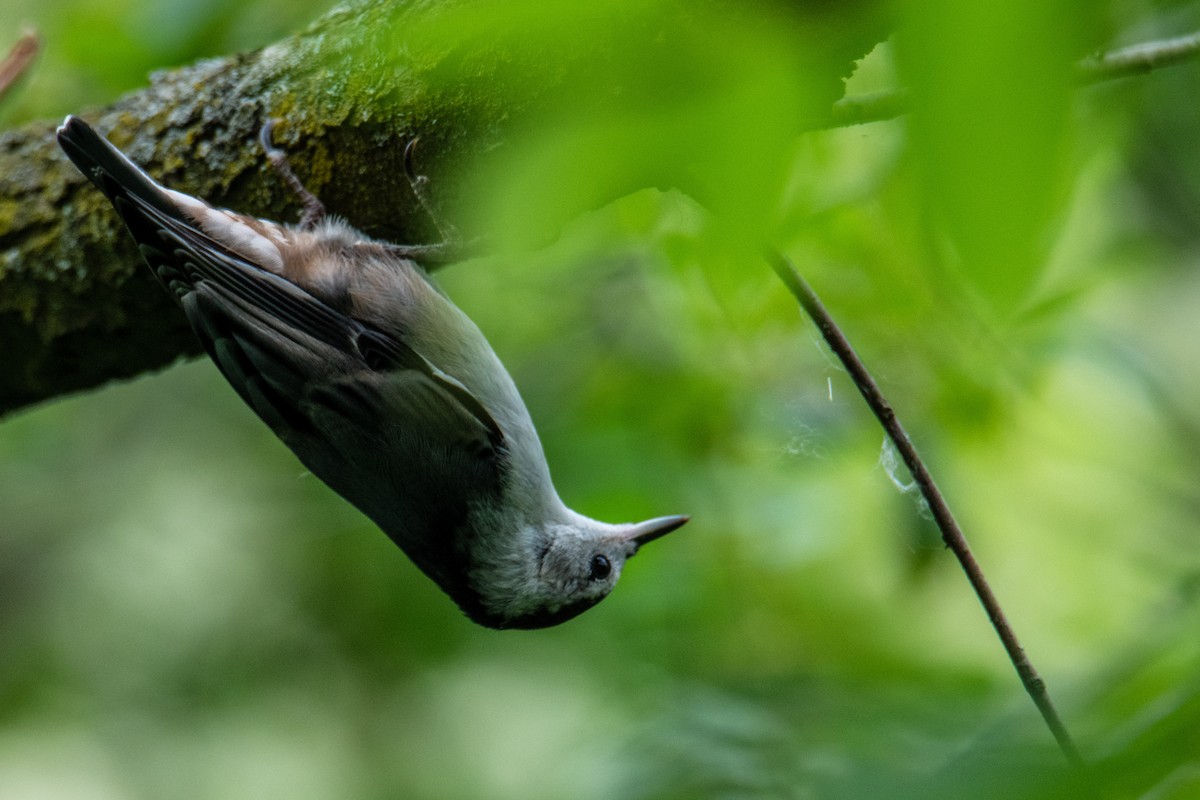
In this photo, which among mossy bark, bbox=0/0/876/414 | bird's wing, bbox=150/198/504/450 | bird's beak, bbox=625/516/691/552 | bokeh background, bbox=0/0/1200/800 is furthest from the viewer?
bird's beak, bbox=625/516/691/552

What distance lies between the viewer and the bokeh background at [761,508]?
1030 millimetres

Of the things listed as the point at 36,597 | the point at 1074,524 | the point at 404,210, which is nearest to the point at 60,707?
the point at 36,597

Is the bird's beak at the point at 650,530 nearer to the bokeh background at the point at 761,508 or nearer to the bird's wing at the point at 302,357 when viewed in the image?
the bokeh background at the point at 761,508

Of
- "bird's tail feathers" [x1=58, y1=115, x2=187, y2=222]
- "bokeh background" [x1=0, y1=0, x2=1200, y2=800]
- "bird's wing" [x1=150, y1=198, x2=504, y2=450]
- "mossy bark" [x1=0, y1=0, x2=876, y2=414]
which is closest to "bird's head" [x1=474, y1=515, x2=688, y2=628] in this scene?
"bokeh background" [x1=0, y1=0, x2=1200, y2=800]

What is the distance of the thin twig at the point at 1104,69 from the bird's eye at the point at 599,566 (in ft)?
5.29

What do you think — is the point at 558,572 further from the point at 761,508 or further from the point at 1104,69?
the point at 1104,69

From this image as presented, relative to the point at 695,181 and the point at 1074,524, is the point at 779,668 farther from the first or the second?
the point at 695,181

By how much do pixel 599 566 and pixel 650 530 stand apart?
191mm

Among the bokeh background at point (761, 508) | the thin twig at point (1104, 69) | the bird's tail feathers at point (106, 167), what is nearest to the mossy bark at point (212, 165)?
the bird's tail feathers at point (106, 167)

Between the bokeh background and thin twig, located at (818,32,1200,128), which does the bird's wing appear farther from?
thin twig, located at (818,32,1200,128)

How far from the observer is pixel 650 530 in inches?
127

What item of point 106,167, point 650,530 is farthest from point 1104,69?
point 106,167

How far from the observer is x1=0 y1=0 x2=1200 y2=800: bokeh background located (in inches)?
40.6

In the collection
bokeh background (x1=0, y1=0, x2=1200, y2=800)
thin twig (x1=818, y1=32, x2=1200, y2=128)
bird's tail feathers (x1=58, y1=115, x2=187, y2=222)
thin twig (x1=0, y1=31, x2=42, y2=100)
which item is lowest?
bokeh background (x1=0, y1=0, x2=1200, y2=800)
